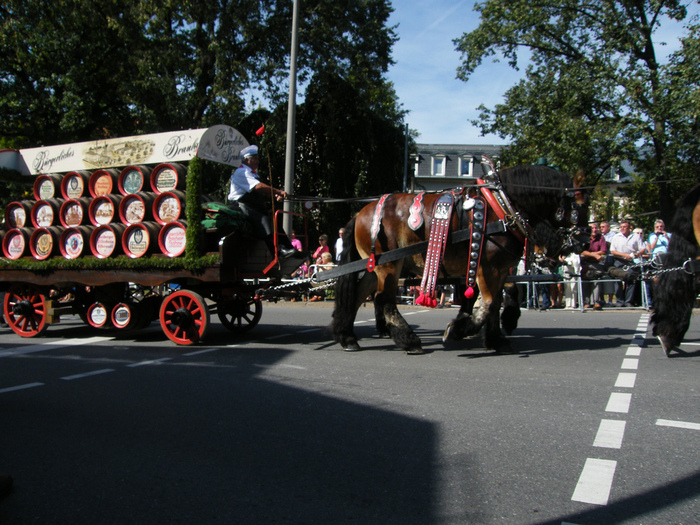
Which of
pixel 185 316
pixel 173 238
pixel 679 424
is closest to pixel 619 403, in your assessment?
pixel 679 424

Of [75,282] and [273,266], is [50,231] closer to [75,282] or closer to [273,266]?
[75,282]

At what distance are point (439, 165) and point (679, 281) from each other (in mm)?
67410

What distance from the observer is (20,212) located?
29.2 ft

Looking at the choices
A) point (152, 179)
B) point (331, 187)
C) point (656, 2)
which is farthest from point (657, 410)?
point (656, 2)

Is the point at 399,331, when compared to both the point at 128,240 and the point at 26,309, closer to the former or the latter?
the point at 128,240

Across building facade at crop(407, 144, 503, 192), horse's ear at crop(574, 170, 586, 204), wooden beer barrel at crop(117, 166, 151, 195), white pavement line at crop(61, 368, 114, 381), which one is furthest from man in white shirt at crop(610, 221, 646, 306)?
building facade at crop(407, 144, 503, 192)

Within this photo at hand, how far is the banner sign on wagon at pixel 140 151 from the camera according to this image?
7793 millimetres

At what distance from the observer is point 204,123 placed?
70.4ft

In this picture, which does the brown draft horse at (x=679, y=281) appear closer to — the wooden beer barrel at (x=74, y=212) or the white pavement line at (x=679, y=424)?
the white pavement line at (x=679, y=424)

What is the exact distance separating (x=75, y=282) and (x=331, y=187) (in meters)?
15.2

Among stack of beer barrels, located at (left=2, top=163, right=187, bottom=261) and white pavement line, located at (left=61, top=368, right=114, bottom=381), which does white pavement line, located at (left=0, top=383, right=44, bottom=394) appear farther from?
stack of beer barrels, located at (left=2, top=163, right=187, bottom=261)

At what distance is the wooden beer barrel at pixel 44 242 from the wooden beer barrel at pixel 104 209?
58cm

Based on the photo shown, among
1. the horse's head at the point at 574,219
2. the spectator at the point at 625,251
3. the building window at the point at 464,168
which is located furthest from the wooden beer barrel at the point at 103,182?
the building window at the point at 464,168

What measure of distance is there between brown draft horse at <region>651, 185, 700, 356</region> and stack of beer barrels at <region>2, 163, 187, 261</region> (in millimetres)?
5727
